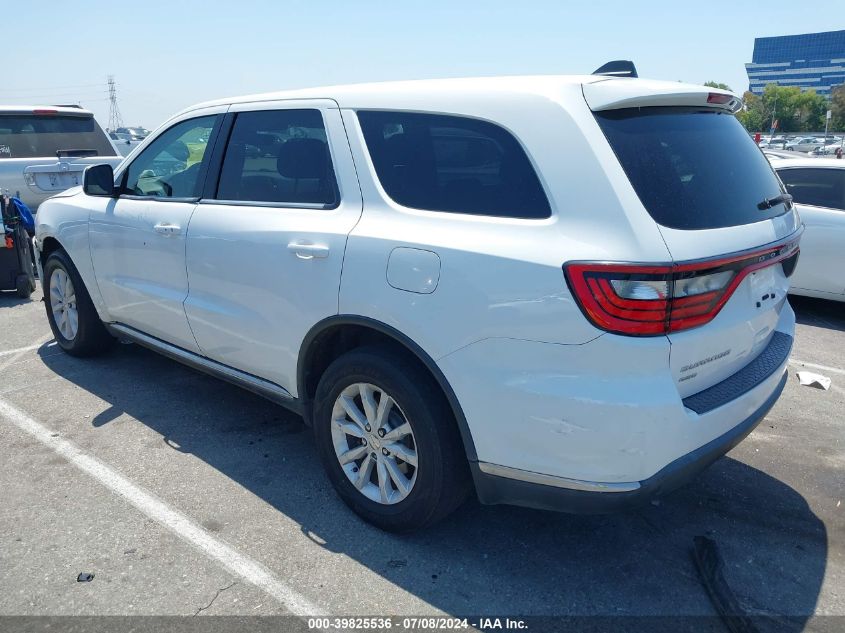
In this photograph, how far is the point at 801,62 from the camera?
16088cm

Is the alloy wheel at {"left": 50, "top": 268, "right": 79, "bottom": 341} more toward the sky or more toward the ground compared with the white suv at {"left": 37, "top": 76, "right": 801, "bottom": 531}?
more toward the ground

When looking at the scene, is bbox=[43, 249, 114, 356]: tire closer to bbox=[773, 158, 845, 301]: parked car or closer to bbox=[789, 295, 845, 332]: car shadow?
bbox=[773, 158, 845, 301]: parked car

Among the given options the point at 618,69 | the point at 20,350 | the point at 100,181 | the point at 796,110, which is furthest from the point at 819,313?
the point at 796,110

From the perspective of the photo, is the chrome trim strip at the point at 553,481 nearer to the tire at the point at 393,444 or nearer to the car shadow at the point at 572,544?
the tire at the point at 393,444

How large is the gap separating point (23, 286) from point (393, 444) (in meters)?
6.05

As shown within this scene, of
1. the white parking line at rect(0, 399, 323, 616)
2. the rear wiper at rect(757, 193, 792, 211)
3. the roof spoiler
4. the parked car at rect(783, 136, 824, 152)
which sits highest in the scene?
the roof spoiler

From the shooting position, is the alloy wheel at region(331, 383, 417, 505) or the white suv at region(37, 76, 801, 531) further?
the alloy wheel at region(331, 383, 417, 505)

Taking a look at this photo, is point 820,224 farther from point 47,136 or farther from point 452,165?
point 47,136

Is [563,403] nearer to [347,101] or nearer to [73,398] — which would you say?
[347,101]

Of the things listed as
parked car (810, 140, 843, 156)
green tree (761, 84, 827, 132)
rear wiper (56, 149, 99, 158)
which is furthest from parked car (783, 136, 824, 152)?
green tree (761, 84, 827, 132)

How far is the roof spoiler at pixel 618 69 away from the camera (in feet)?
9.77

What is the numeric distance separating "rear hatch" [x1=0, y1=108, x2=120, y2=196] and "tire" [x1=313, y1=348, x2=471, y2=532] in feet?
21.8

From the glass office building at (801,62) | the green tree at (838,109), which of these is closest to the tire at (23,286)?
the green tree at (838,109)

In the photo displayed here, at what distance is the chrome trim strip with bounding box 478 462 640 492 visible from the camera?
95.7 inches
